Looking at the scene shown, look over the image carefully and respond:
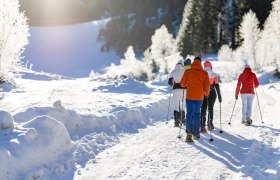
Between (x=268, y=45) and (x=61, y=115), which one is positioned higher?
(x=268, y=45)

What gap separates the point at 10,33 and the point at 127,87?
7.79 meters

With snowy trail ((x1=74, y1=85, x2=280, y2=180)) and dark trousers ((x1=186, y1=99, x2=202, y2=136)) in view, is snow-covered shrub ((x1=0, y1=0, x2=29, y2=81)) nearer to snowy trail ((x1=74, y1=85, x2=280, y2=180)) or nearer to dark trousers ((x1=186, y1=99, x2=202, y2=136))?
snowy trail ((x1=74, y1=85, x2=280, y2=180))

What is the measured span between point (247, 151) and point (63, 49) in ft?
473

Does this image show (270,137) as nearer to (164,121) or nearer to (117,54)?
(164,121)

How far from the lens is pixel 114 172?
7641 millimetres

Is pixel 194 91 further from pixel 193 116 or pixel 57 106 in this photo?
pixel 57 106

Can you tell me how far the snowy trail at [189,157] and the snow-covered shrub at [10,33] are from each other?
871cm

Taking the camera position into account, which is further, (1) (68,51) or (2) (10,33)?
(1) (68,51)

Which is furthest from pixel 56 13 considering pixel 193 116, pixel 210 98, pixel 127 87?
pixel 193 116

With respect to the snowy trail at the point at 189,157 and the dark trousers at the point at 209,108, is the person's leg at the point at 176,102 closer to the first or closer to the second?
the snowy trail at the point at 189,157

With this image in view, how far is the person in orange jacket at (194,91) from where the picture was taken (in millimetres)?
10227

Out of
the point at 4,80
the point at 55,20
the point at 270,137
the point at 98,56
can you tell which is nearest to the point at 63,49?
the point at 98,56

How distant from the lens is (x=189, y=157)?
28.4 ft

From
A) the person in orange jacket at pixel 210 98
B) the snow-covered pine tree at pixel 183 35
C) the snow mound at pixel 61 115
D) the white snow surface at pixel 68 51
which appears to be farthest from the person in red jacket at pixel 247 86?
the white snow surface at pixel 68 51
